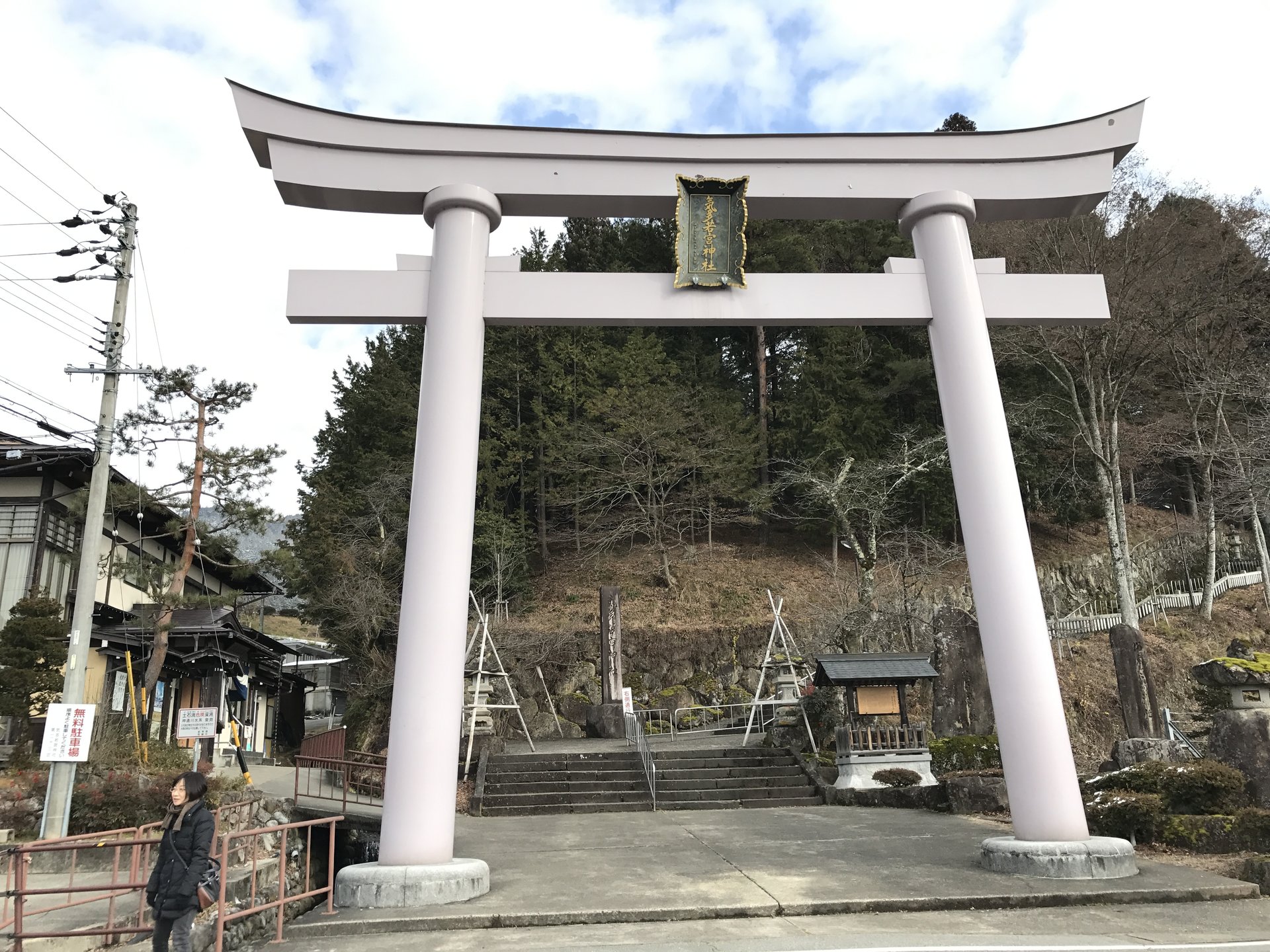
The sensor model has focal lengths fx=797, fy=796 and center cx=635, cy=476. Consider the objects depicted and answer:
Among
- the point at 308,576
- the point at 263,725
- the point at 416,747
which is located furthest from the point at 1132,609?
the point at 263,725

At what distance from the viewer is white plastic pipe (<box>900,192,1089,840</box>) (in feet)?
21.0

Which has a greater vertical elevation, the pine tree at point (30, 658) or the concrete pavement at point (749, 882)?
the pine tree at point (30, 658)

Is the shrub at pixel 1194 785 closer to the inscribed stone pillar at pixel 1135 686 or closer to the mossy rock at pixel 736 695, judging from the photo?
the inscribed stone pillar at pixel 1135 686

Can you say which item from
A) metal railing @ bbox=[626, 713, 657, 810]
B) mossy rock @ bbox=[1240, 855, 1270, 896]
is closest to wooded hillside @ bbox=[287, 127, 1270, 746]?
metal railing @ bbox=[626, 713, 657, 810]

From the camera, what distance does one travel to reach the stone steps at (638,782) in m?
12.9

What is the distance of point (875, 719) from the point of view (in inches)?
513

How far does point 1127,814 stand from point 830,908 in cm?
414

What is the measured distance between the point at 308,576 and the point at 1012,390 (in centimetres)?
2415

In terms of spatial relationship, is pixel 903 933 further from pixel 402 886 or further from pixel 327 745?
pixel 327 745

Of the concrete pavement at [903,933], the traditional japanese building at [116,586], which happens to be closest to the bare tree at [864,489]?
the concrete pavement at [903,933]

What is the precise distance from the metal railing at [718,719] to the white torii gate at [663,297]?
13.0 meters

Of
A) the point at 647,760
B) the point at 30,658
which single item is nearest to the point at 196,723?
the point at 30,658

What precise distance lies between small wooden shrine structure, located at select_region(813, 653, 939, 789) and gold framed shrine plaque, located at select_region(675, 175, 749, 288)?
24.8ft

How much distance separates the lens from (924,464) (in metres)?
19.3
